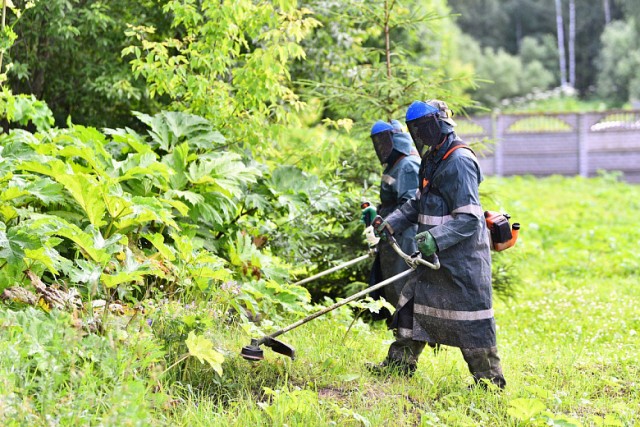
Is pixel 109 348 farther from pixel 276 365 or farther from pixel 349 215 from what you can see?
pixel 349 215

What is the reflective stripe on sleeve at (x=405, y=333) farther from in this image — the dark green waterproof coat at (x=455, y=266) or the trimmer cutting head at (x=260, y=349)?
the trimmer cutting head at (x=260, y=349)

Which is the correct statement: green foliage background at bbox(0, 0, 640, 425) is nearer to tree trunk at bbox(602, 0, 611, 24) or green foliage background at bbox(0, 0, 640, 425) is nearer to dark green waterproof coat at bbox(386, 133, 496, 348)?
dark green waterproof coat at bbox(386, 133, 496, 348)

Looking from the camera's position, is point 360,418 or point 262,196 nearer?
point 360,418

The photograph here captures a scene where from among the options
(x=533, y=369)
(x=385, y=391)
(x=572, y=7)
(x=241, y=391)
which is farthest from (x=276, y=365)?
(x=572, y=7)

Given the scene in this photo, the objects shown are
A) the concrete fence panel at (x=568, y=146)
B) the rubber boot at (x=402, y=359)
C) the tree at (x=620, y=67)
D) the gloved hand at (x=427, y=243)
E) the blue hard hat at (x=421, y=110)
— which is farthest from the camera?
the tree at (x=620, y=67)

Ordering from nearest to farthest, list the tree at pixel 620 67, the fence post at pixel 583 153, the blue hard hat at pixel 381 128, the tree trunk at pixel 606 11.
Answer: the blue hard hat at pixel 381 128 → the fence post at pixel 583 153 → the tree at pixel 620 67 → the tree trunk at pixel 606 11

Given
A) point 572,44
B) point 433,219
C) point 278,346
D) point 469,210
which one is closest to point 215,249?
point 278,346

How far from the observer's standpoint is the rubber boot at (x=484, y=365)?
4.75 m

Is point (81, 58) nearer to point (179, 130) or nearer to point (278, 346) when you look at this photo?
point (179, 130)

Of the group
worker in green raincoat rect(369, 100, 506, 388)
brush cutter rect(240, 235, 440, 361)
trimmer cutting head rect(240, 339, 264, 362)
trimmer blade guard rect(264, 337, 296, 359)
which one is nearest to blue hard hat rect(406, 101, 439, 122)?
worker in green raincoat rect(369, 100, 506, 388)

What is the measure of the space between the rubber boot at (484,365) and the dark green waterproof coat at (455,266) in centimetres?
5

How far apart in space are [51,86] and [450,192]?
5567 millimetres

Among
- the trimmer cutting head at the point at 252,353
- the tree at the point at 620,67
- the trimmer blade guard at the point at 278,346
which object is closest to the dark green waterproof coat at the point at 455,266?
the trimmer blade guard at the point at 278,346

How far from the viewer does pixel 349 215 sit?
7324 mm
